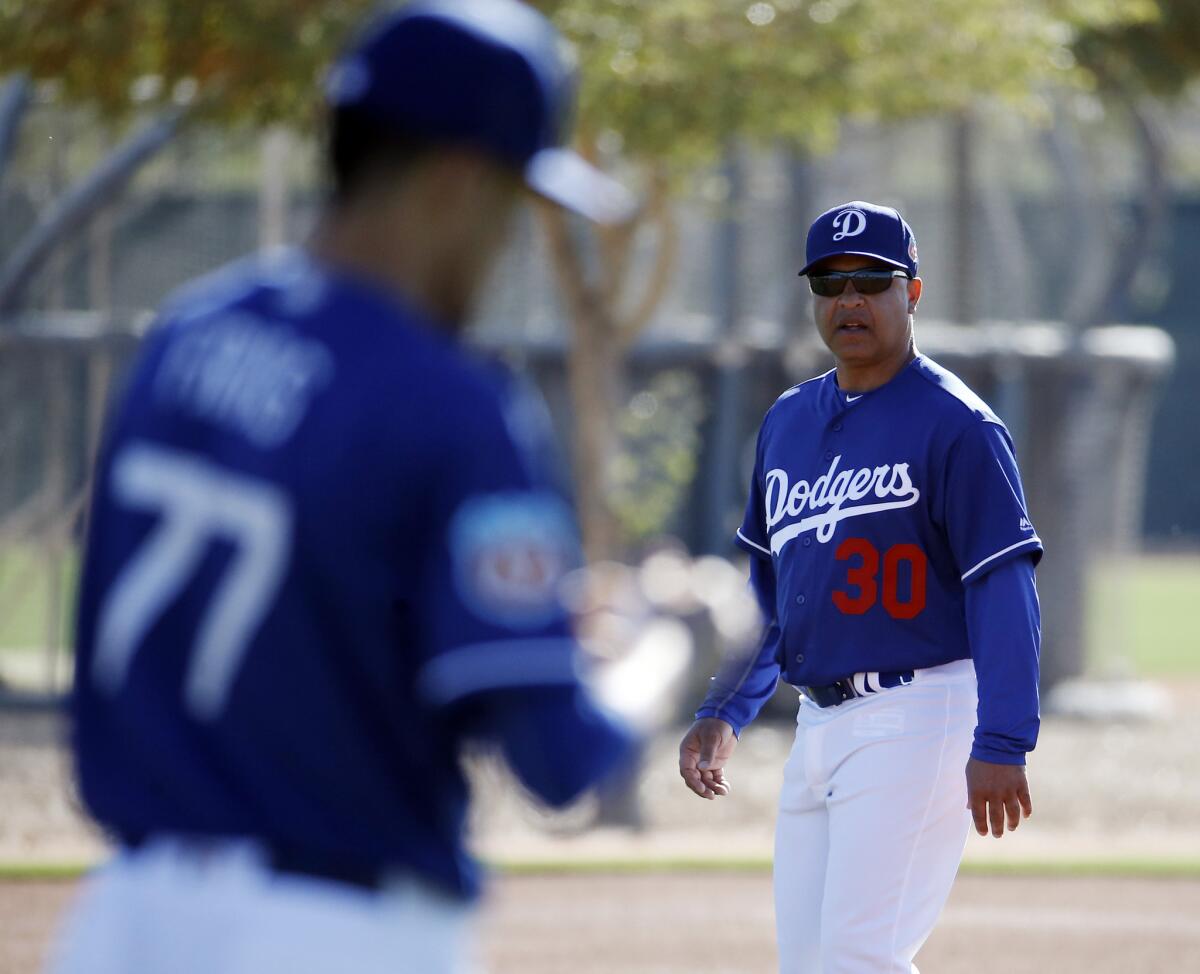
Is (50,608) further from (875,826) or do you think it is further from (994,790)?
(994,790)

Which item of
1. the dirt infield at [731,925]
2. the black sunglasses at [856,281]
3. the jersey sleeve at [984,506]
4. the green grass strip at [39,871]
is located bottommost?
the green grass strip at [39,871]

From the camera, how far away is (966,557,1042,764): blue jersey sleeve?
3.89m

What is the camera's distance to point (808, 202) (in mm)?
13875

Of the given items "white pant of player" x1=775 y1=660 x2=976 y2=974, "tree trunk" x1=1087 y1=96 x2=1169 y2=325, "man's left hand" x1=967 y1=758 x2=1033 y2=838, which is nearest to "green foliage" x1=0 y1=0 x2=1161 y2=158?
"tree trunk" x1=1087 y1=96 x2=1169 y2=325

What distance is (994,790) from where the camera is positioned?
3900 mm

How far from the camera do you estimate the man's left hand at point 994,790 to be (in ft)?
12.8

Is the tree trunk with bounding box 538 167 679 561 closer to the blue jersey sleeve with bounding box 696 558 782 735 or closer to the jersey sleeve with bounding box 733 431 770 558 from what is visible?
the jersey sleeve with bounding box 733 431 770 558

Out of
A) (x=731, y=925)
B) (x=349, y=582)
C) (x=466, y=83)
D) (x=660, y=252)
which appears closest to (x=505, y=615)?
(x=349, y=582)

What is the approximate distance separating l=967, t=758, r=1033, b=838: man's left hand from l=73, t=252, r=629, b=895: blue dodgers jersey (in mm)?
2031

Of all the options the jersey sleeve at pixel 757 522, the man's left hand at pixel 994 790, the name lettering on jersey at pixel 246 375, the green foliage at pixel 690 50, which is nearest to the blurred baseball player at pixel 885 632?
the man's left hand at pixel 994 790

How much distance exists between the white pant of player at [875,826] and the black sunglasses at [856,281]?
811 millimetres

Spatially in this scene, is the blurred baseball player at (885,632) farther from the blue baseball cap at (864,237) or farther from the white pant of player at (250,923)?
the white pant of player at (250,923)

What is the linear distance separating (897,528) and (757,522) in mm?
539

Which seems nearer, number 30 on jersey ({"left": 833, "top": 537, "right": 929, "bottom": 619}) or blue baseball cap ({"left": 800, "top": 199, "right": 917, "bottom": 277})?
number 30 on jersey ({"left": 833, "top": 537, "right": 929, "bottom": 619})
